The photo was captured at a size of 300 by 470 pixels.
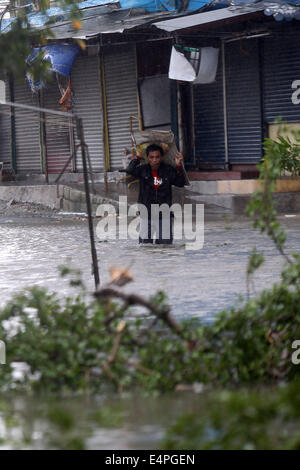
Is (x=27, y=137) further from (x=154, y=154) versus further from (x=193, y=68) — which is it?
(x=154, y=154)

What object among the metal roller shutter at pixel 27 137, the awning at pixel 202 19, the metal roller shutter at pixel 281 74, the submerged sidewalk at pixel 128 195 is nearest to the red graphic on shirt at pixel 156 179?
the submerged sidewalk at pixel 128 195

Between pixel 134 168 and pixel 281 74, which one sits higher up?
pixel 281 74

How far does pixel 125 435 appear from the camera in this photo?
3.96m

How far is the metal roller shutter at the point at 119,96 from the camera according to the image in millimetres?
18422

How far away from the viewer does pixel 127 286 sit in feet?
26.4

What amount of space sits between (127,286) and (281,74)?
8741 millimetres

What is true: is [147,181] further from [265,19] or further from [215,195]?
[265,19]

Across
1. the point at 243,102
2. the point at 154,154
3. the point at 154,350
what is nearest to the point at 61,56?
the point at 243,102

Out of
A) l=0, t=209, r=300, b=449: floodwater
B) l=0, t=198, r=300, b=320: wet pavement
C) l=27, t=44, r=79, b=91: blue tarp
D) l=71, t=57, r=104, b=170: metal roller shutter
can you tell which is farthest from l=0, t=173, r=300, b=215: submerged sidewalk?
l=27, t=44, r=79, b=91: blue tarp

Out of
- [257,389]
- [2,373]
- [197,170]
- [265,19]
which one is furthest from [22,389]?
[197,170]

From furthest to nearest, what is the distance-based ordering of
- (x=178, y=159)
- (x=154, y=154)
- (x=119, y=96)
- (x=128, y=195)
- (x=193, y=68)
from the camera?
(x=119, y=96) < (x=128, y=195) < (x=193, y=68) < (x=154, y=154) < (x=178, y=159)

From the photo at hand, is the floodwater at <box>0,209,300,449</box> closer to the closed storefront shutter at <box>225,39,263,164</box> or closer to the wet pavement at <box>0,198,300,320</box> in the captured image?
the wet pavement at <box>0,198,300,320</box>

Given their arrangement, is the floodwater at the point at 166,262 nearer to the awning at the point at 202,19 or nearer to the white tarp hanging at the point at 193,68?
the white tarp hanging at the point at 193,68

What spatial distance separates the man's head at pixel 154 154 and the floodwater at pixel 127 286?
3.57 ft
